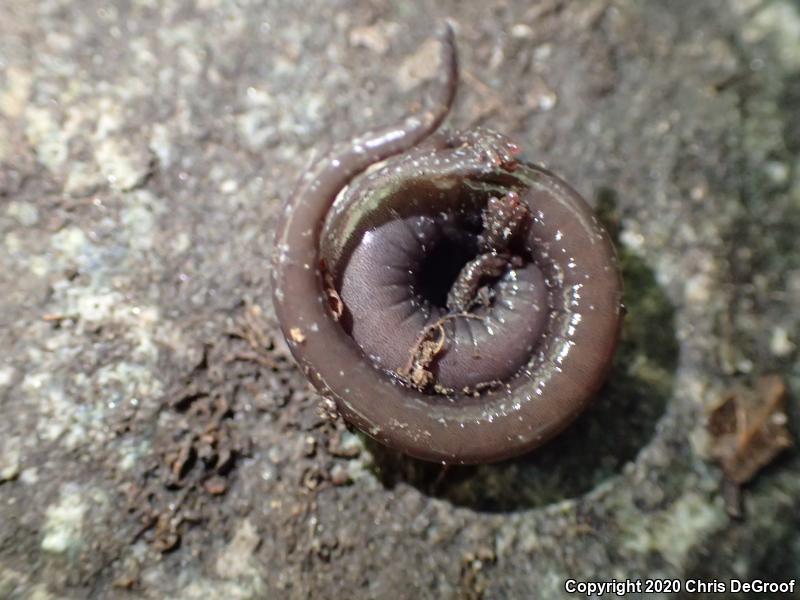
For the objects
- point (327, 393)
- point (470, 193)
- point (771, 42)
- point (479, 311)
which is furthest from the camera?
point (771, 42)

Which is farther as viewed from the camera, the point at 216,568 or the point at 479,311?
the point at 479,311

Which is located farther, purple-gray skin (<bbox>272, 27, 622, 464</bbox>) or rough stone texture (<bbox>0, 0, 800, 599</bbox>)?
rough stone texture (<bbox>0, 0, 800, 599</bbox>)

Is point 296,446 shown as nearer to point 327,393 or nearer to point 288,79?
point 327,393

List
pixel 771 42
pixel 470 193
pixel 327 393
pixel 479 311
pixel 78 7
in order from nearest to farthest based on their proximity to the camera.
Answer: pixel 327 393, pixel 470 193, pixel 479 311, pixel 78 7, pixel 771 42

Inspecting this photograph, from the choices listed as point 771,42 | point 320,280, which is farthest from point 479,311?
point 771,42
